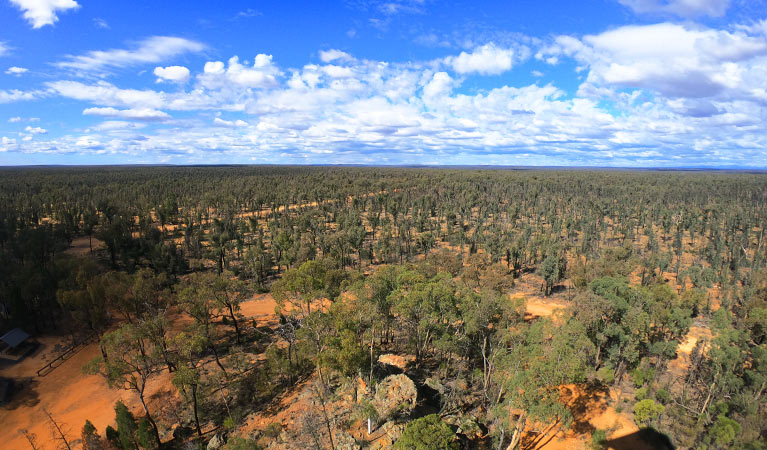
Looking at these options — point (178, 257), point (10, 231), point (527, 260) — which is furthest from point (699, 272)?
point (10, 231)

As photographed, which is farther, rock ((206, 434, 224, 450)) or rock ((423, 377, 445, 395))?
rock ((423, 377, 445, 395))

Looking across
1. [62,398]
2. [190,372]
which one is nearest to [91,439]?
[190,372]

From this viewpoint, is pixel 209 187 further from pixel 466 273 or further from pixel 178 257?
pixel 466 273

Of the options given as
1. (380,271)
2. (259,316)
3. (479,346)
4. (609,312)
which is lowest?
(259,316)

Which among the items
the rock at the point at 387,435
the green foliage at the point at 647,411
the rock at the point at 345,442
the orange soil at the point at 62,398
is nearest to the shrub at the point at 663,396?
the green foliage at the point at 647,411

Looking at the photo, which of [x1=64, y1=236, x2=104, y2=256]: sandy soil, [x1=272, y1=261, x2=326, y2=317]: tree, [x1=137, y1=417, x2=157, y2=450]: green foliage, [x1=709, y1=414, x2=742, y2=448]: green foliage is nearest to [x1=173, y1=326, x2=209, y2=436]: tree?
[x1=137, y1=417, x2=157, y2=450]: green foliage

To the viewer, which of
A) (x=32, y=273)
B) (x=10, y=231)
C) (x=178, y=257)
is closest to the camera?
(x=32, y=273)

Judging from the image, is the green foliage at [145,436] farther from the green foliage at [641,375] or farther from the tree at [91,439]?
the green foliage at [641,375]

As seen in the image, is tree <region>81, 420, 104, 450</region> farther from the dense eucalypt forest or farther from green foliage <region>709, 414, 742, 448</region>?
green foliage <region>709, 414, 742, 448</region>
